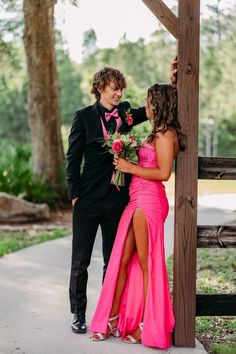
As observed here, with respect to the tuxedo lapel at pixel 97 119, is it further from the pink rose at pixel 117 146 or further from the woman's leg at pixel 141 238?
the woman's leg at pixel 141 238

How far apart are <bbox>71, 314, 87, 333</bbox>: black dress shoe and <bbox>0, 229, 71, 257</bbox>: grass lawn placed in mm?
3881

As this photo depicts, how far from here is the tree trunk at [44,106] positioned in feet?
45.0

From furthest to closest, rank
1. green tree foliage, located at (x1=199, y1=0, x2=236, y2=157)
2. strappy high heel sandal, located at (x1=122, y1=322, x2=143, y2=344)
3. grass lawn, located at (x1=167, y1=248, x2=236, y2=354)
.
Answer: green tree foliage, located at (x1=199, y1=0, x2=236, y2=157)
grass lawn, located at (x1=167, y1=248, x2=236, y2=354)
strappy high heel sandal, located at (x1=122, y1=322, x2=143, y2=344)

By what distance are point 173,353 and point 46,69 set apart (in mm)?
10229

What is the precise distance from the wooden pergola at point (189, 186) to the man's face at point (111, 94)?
1.64ft

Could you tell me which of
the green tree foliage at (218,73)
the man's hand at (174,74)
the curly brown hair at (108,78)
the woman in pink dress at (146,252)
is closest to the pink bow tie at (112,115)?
the curly brown hair at (108,78)

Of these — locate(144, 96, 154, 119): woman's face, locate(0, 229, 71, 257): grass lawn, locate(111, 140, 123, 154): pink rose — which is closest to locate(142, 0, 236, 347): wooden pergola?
locate(144, 96, 154, 119): woman's face

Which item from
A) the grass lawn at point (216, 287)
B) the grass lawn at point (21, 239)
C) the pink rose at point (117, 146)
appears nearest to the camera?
the pink rose at point (117, 146)

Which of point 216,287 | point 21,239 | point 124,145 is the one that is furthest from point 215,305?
point 21,239

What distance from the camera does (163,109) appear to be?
462 centimetres

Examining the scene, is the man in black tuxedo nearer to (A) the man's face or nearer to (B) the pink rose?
(A) the man's face

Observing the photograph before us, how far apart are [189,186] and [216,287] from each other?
2.95 meters

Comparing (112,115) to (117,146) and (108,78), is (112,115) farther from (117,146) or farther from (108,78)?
(117,146)

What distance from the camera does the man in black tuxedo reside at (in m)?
4.85
